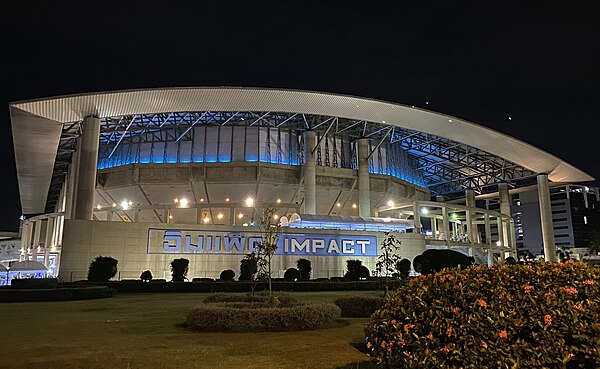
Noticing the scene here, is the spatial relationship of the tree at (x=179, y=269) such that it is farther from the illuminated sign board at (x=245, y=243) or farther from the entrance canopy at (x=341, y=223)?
the entrance canopy at (x=341, y=223)

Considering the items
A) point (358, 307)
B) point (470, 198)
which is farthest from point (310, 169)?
point (358, 307)

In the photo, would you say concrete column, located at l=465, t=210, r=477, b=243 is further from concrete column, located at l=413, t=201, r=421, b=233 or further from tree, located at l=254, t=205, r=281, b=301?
tree, located at l=254, t=205, r=281, b=301

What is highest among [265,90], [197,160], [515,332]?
[265,90]

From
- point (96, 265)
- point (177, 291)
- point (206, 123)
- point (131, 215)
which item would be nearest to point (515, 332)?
point (177, 291)

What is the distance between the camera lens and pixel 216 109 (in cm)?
4391

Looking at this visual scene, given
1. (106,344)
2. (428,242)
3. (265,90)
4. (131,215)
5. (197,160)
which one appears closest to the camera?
(106,344)

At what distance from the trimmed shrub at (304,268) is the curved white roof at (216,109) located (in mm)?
16639

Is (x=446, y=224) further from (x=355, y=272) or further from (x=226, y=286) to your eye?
(x=226, y=286)

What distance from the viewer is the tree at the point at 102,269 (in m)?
30.5

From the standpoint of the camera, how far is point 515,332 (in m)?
5.01

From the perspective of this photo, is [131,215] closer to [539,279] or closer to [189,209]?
[189,209]

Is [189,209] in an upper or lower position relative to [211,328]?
upper

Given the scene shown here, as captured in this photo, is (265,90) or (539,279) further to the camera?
(265,90)

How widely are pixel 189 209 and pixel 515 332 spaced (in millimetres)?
55687
